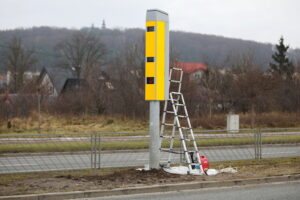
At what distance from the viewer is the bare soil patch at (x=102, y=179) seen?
380 inches

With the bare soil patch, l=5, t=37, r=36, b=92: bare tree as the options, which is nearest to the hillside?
l=5, t=37, r=36, b=92: bare tree

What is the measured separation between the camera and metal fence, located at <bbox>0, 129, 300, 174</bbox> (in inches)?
537

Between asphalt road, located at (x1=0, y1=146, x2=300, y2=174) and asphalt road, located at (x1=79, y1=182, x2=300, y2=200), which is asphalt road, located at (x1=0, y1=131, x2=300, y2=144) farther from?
asphalt road, located at (x1=79, y1=182, x2=300, y2=200)

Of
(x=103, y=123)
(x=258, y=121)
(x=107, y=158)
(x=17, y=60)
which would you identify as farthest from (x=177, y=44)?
(x=107, y=158)

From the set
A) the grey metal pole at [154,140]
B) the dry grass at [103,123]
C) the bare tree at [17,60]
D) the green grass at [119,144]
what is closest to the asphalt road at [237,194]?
the grey metal pole at [154,140]

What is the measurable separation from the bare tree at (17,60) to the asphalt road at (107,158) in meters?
48.7

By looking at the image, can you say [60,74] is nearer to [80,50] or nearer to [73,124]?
[80,50]

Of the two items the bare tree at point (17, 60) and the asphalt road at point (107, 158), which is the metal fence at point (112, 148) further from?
the bare tree at point (17, 60)

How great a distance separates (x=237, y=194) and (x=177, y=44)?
74.0 meters

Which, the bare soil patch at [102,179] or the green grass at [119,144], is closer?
the bare soil patch at [102,179]

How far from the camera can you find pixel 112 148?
17891mm

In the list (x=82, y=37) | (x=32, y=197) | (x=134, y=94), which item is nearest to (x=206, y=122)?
(x=134, y=94)

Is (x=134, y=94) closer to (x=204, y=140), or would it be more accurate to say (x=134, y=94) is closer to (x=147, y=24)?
(x=204, y=140)

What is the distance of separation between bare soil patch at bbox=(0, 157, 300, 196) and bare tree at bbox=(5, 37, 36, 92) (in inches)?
2104
